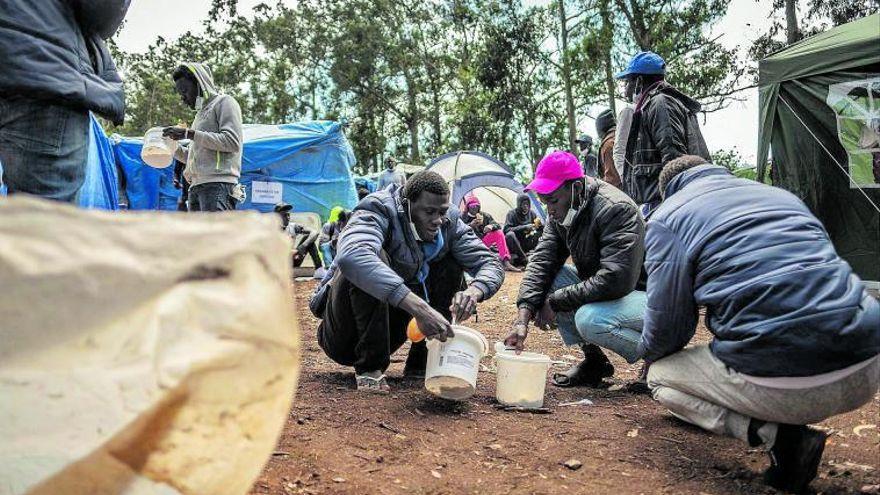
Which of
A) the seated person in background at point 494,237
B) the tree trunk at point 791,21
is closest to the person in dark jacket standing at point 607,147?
the seated person in background at point 494,237

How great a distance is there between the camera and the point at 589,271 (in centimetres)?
342

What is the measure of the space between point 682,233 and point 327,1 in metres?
28.7

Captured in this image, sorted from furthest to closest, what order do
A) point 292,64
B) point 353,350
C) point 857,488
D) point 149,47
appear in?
point 292,64 → point 149,47 → point 353,350 → point 857,488

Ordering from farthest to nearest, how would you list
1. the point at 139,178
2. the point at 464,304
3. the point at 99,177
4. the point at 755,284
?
the point at 139,178 < the point at 99,177 < the point at 464,304 < the point at 755,284

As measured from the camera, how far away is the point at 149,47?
27.1 m

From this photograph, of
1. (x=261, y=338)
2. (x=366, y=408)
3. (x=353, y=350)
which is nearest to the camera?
(x=261, y=338)

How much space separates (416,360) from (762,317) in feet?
6.43

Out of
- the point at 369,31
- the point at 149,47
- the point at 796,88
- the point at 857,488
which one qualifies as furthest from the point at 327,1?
the point at 857,488

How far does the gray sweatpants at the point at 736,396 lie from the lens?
76.6 inches

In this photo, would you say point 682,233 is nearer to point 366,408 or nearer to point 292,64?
point 366,408

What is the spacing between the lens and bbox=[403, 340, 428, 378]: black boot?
3.50m

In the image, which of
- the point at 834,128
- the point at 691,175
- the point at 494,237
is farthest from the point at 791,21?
the point at 691,175

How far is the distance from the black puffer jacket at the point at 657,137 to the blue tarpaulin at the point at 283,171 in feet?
19.8

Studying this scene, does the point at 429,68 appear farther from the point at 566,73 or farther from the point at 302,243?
the point at 302,243
